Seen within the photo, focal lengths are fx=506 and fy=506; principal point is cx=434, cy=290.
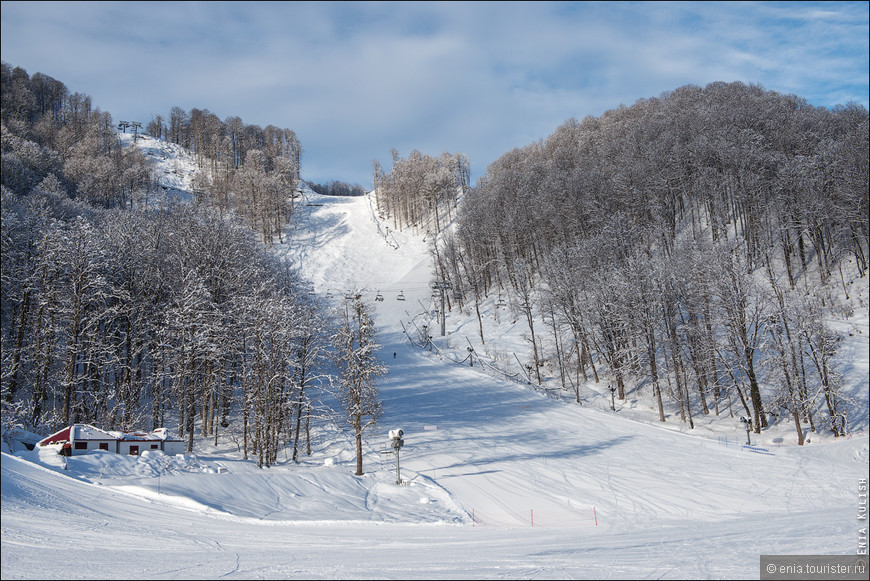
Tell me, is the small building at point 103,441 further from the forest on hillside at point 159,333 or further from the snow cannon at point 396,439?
the snow cannon at point 396,439

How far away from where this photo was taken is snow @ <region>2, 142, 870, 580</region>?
991 centimetres

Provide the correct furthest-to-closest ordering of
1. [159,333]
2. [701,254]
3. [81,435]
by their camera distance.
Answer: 1. [701,254]
2. [159,333]
3. [81,435]

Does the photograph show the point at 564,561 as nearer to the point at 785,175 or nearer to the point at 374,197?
the point at 785,175

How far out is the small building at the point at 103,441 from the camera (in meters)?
21.9

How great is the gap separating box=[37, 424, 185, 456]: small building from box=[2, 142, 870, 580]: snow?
1863mm

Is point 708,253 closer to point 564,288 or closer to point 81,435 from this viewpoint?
point 564,288

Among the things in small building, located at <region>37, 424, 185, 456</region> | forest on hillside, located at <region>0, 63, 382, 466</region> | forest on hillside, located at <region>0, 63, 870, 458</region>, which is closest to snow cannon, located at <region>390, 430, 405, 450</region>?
forest on hillside, located at <region>0, 63, 870, 458</region>

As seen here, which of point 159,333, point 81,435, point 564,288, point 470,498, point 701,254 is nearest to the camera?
point 81,435

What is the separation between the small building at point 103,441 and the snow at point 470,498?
6.11 ft

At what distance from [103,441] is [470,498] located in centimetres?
1689

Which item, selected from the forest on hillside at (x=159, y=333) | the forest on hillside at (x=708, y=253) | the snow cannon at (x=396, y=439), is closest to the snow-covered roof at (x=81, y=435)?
the forest on hillside at (x=159, y=333)

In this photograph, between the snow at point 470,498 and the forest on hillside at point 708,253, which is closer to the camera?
the snow at point 470,498

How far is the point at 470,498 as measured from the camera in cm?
2292

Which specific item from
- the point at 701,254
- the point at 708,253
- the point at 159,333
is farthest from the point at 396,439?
the point at 701,254
